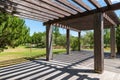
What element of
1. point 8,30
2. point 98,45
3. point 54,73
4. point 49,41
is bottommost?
point 54,73

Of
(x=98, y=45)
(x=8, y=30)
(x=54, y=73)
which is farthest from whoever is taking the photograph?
(x=8, y=30)

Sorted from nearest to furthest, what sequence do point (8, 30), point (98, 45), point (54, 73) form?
point (54, 73), point (98, 45), point (8, 30)

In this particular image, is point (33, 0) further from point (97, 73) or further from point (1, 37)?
point (97, 73)

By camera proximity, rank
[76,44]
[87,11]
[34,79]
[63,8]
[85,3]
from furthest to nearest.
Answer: [76,44], [87,11], [63,8], [85,3], [34,79]

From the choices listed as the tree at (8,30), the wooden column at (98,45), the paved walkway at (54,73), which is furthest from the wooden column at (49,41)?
the wooden column at (98,45)

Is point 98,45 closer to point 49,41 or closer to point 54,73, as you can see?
point 54,73

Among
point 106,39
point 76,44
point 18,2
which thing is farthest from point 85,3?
point 106,39

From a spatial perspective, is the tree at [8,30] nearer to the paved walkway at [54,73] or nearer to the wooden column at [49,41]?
the paved walkway at [54,73]

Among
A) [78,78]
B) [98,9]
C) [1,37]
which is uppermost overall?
[98,9]

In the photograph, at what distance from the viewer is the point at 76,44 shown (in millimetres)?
21469

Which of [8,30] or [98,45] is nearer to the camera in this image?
[98,45]

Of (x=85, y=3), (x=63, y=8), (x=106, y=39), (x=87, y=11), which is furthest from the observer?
(x=106, y=39)

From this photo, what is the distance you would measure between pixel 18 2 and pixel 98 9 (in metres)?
3.89

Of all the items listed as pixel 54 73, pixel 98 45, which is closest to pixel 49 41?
pixel 54 73
